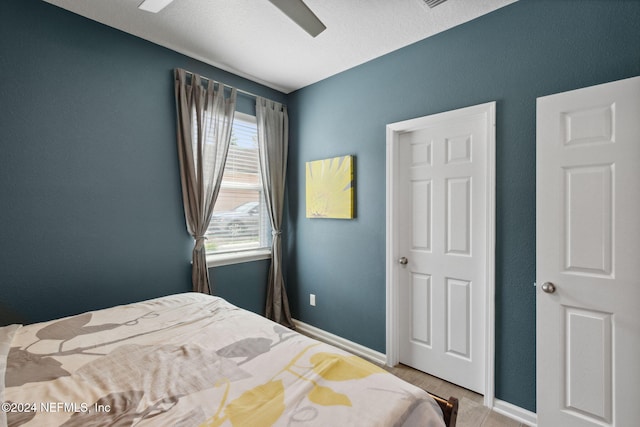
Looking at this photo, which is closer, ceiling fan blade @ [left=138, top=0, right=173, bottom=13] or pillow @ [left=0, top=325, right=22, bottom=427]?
pillow @ [left=0, top=325, right=22, bottom=427]

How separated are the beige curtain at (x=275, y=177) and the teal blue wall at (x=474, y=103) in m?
0.18

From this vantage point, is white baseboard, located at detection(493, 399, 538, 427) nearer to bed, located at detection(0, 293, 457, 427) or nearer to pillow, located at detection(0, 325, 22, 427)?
bed, located at detection(0, 293, 457, 427)

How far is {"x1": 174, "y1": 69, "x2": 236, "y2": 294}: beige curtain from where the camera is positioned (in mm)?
2479

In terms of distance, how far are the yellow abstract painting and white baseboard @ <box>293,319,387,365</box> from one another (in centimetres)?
125

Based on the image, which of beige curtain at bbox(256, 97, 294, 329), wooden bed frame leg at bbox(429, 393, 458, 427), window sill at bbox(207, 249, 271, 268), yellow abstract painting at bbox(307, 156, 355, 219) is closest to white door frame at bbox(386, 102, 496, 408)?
yellow abstract painting at bbox(307, 156, 355, 219)

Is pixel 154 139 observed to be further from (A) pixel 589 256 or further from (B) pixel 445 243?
(A) pixel 589 256

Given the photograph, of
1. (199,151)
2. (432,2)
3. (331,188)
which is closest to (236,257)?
(199,151)

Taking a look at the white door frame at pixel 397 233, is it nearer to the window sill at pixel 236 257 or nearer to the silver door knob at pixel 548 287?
the silver door knob at pixel 548 287

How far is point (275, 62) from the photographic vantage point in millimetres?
2688

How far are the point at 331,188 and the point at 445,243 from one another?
1.19 m

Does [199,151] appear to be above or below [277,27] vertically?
below

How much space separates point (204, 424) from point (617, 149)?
2204mm

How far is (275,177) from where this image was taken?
3242mm

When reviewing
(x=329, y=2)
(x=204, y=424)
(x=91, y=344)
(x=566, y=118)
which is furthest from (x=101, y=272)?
(x=566, y=118)
